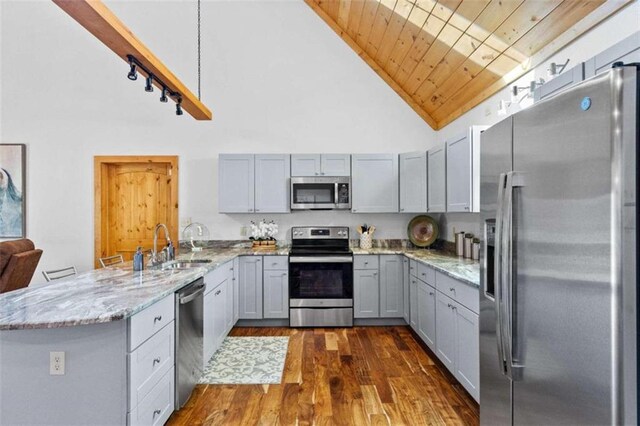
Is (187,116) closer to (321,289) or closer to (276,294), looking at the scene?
(276,294)

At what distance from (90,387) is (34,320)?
0.41 meters

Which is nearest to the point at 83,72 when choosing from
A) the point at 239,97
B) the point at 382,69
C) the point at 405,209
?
the point at 239,97

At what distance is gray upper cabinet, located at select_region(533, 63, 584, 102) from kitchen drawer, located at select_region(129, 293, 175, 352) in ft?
7.66

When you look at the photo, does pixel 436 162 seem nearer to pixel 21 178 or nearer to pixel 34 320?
pixel 34 320

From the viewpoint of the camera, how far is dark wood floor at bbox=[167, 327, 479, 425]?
7.07ft

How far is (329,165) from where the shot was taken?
13.4 ft

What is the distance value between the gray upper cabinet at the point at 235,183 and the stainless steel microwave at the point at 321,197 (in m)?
0.57

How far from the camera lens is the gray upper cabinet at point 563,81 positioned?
169cm

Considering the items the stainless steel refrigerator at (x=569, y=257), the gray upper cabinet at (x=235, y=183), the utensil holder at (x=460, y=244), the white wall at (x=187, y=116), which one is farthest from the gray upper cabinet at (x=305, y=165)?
the stainless steel refrigerator at (x=569, y=257)

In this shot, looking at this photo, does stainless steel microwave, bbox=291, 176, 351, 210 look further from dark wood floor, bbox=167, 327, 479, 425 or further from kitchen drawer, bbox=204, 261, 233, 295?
dark wood floor, bbox=167, 327, 479, 425

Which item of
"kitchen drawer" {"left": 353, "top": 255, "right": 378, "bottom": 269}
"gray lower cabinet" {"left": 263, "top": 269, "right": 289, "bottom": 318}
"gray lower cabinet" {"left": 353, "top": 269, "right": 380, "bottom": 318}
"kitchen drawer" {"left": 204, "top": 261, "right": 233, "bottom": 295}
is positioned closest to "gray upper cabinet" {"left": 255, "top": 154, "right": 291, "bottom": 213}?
"gray lower cabinet" {"left": 263, "top": 269, "right": 289, "bottom": 318}

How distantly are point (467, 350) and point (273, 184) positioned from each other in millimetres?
2765

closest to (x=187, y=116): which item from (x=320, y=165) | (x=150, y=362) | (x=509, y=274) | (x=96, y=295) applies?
(x=320, y=165)

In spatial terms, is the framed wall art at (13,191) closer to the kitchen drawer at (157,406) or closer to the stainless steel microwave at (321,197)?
the stainless steel microwave at (321,197)
